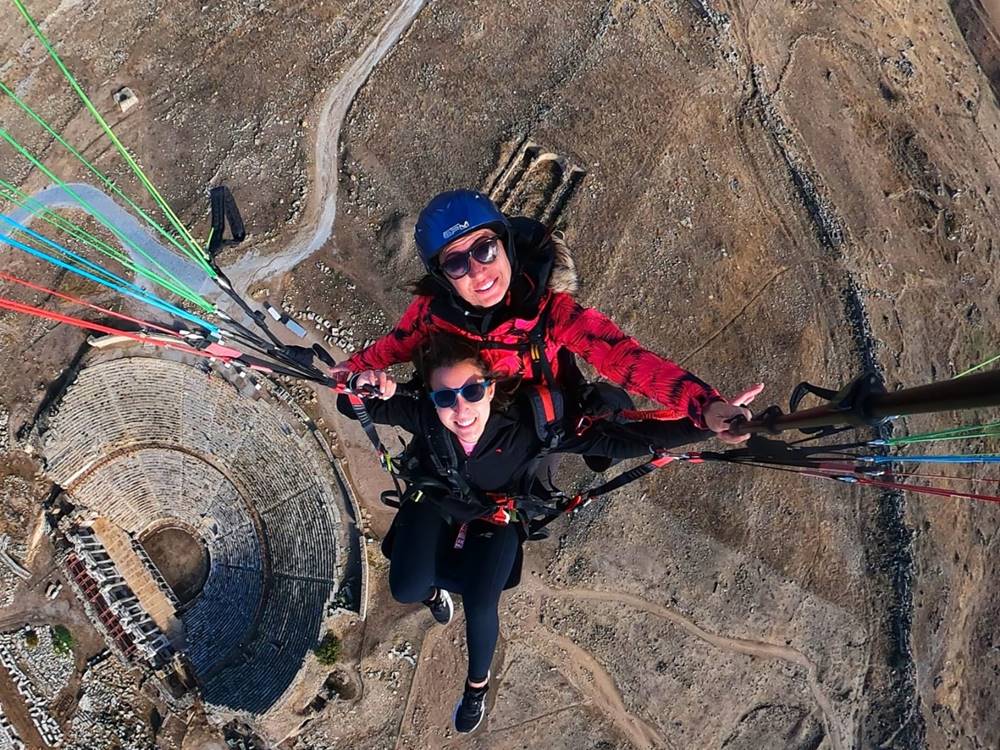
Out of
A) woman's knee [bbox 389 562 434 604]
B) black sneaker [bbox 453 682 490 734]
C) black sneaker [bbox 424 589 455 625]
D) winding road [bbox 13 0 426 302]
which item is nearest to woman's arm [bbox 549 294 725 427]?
woman's knee [bbox 389 562 434 604]

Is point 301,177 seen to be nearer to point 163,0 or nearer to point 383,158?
point 383,158

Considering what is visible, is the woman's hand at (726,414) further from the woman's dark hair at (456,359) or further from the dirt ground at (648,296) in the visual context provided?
the dirt ground at (648,296)

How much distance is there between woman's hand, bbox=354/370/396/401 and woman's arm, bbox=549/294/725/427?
5.86 ft

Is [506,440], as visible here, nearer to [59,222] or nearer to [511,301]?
[511,301]

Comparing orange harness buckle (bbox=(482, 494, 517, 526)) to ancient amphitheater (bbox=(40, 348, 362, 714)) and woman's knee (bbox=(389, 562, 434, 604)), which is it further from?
ancient amphitheater (bbox=(40, 348, 362, 714))

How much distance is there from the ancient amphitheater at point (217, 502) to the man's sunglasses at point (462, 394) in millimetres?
8053

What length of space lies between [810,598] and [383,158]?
1280 centimetres

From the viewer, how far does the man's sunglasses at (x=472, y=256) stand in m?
5.82

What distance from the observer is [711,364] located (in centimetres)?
1327

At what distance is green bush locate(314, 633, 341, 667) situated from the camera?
12797 mm

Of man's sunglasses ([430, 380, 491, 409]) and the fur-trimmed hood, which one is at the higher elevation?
the fur-trimmed hood

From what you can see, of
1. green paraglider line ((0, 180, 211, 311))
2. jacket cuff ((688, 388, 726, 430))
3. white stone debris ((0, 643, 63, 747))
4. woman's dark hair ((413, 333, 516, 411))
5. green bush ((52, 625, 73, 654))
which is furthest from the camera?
green bush ((52, 625, 73, 654))

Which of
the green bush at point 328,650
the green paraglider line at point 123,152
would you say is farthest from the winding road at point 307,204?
the green bush at point 328,650

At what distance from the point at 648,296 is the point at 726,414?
8539 millimetres
